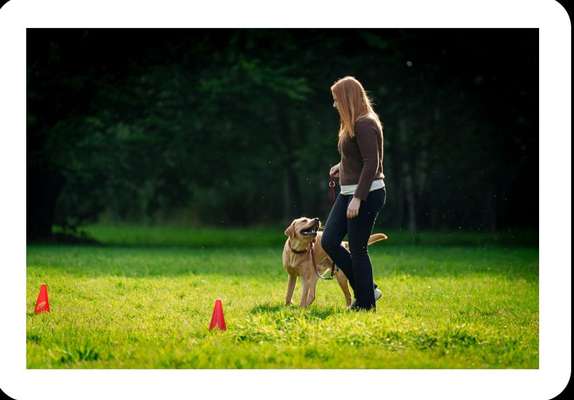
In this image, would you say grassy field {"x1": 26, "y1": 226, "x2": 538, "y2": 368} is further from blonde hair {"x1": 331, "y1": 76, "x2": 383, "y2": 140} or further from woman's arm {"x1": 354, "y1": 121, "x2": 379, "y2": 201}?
blonde hair {"x1": 331, "y1": 76, "x2": 383, "y2": 140}

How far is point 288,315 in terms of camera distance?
5.59 meters

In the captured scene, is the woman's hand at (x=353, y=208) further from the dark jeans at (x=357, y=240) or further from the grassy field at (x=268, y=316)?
the grassy field at (x=268, y=316)

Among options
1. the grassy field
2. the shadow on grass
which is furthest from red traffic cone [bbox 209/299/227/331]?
the shadow on grass

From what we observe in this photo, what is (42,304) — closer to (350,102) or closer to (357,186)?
(357,186)

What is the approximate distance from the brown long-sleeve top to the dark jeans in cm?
15

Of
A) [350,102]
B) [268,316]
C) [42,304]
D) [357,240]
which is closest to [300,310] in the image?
[268,316]

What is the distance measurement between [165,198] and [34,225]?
6.84 meters

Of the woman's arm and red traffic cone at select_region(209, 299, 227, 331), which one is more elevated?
the woman's arm

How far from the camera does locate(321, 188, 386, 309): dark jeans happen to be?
548cm

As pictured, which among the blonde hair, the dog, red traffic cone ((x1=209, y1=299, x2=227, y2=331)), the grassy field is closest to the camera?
the grassy field

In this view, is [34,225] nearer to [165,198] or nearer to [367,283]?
[165,198]

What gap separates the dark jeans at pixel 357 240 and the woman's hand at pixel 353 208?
0.11 meters

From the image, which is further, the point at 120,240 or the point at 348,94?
the point at 120,240
